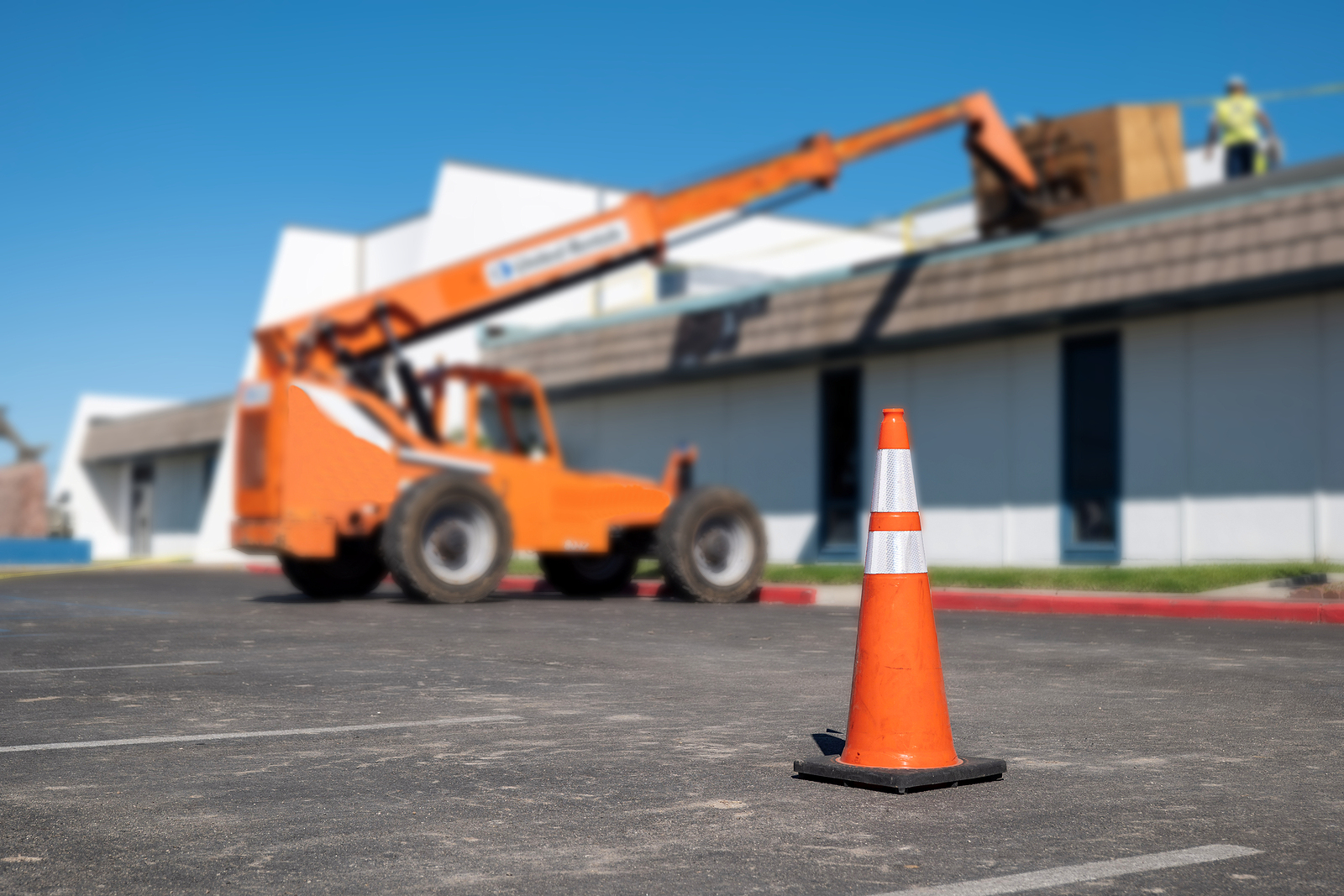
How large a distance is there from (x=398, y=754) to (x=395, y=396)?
415 inches

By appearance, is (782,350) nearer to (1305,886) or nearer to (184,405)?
(1305,886)

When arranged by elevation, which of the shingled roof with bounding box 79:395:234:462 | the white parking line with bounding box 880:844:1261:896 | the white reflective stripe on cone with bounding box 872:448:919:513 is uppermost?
the shingled roof with bounding box 79:395:234:462

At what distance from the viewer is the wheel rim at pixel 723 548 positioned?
14.6m

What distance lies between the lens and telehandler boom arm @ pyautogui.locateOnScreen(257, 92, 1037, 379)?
15.1m

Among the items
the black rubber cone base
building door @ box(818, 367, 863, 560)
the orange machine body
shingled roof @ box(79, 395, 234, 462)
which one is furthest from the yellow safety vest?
shingled roof @ box(79, 395, 234, 462)

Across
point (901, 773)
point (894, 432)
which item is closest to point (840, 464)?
point (894, 432)

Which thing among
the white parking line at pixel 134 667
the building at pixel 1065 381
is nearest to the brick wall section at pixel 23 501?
the building at pixel 1065 381

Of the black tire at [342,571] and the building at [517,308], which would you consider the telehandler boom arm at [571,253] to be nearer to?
the building at [517,308]

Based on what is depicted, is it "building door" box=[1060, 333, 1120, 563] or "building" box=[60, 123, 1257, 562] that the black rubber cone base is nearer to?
"building door" box=[1060, 333, 1120, 563]

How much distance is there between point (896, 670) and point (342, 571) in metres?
11.2

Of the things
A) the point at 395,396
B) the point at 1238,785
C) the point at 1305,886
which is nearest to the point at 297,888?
the point at 1305,886

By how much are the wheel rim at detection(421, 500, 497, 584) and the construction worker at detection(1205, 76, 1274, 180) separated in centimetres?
1185

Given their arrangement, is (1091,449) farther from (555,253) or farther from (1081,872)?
(1081,872)

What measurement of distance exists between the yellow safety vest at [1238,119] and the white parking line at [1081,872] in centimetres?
1755
